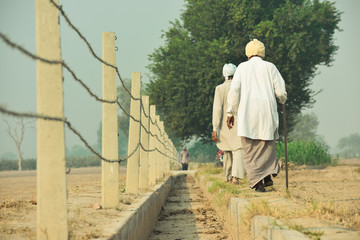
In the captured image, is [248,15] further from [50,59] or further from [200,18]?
[50,59]

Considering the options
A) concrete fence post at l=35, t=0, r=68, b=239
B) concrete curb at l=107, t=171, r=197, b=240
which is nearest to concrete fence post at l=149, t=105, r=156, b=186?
concrete curb at l=107, t=171, r=197, b=240

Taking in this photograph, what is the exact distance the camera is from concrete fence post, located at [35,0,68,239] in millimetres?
3221

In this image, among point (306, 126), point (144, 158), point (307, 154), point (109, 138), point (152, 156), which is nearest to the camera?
point (109, 138)

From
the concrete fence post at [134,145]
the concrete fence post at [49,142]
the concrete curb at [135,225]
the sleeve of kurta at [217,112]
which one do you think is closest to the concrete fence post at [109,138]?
the concrete curb at [135,225]

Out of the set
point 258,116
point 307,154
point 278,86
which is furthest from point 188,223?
point 307,154

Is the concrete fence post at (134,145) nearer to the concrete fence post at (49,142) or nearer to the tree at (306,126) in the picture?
the concrete fence post at (49,142)

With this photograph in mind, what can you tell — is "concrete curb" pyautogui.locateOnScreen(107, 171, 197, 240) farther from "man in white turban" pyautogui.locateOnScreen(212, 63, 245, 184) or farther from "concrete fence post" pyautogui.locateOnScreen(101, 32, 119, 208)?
"man in white turban" pyautogui.locateOnScreen(212, 63, 245, 184)

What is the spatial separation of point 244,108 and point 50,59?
4.25m

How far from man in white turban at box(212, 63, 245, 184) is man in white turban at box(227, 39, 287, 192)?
1964 mm

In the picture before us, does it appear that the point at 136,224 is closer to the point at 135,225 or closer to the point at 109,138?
the point at 135,225

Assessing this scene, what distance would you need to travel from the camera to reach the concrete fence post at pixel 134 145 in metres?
7.45

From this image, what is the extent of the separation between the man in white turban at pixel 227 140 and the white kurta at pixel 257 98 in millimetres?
2002

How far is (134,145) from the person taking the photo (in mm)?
7852

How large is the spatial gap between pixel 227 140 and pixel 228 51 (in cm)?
1483
